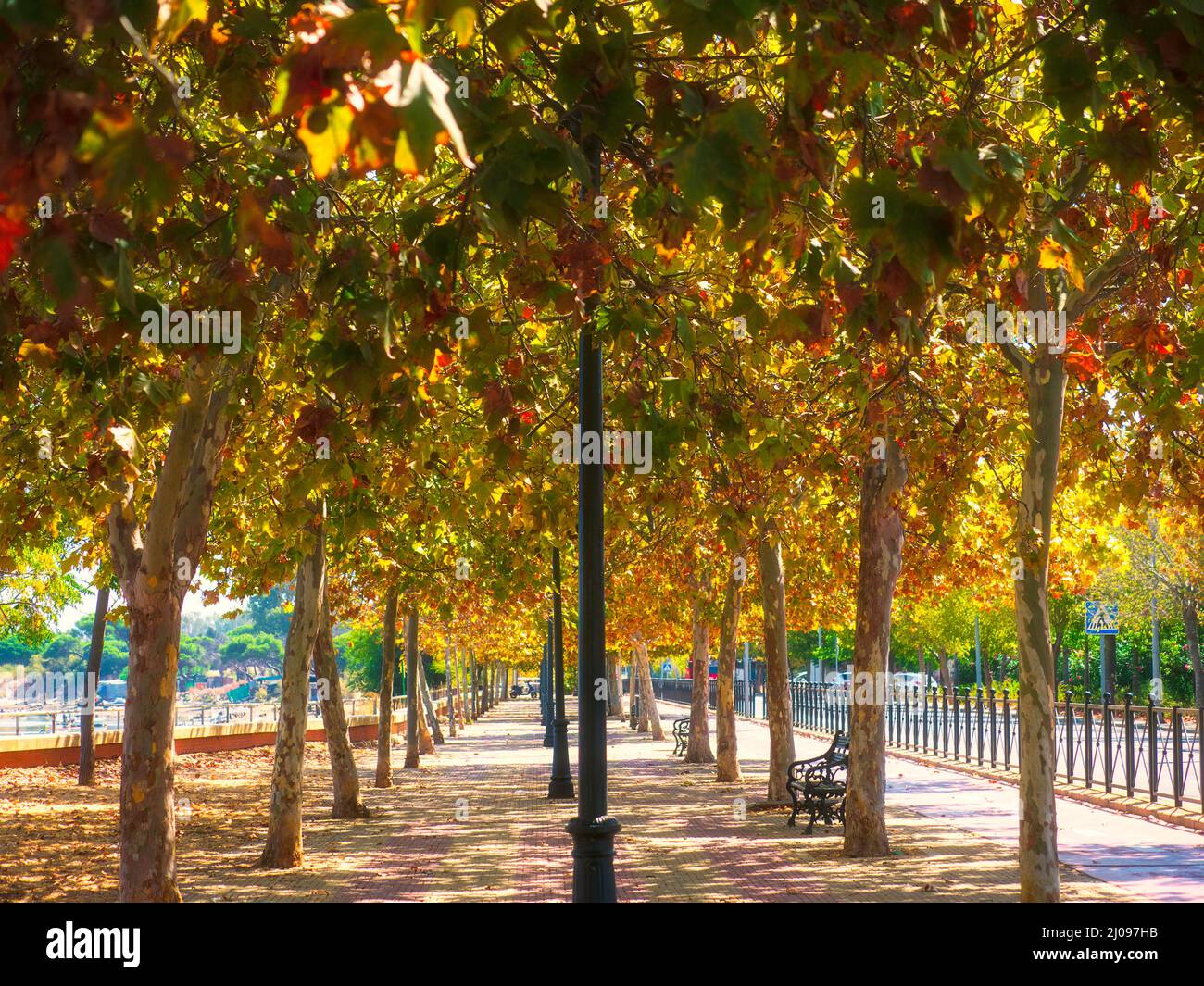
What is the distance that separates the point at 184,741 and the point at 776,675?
19.2m

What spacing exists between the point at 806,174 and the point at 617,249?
267 cm

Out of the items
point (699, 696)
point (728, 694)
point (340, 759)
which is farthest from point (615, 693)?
point (340, 759)

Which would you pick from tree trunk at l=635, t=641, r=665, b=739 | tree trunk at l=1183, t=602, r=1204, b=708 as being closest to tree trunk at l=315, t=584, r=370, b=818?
tree trunk at l=635, t=641, r=665, b=739

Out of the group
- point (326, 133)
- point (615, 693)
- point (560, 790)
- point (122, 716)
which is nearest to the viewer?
point (326, 133)

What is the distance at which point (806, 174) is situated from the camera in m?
5.38

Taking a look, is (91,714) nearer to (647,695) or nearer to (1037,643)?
(1037,643)

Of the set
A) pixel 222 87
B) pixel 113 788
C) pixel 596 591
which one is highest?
pixel 222 87

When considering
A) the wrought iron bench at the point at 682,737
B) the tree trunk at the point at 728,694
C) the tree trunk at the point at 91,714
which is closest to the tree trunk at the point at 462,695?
the wrought iron bench at the point at 682,737

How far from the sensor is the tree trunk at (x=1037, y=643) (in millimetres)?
10258

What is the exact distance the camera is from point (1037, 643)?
1055 centimetres

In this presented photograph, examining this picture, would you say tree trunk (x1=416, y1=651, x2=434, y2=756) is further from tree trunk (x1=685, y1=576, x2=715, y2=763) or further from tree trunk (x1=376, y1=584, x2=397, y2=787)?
tree trunk (x1=685, y1=576, x2=715, y2=763)

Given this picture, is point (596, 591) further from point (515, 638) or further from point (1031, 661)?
point (515, 638)

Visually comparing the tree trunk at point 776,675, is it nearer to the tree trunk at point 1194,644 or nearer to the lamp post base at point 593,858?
the lamp post base at point 593,858
